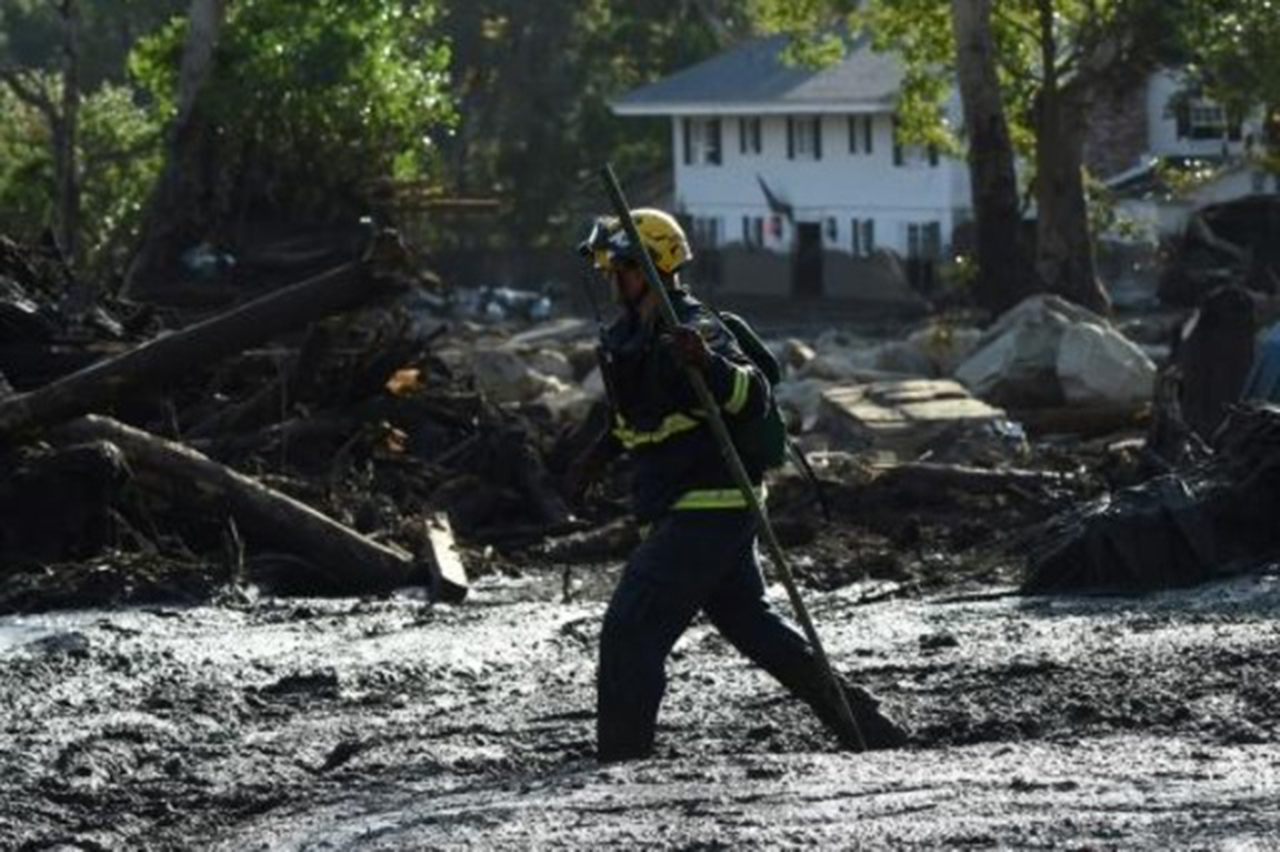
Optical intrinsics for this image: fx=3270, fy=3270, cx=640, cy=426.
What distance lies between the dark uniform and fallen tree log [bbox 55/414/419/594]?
21.1 feet

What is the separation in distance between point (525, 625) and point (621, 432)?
470 centimetres

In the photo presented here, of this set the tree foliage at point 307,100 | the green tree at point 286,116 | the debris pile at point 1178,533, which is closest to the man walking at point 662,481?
the debris pile at point 1178,533

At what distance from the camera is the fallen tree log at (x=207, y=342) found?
16812mm

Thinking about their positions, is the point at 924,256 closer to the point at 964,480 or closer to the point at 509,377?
the point at 509,377

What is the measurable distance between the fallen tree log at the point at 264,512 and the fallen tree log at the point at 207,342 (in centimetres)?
22

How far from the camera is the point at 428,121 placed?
39.1 m

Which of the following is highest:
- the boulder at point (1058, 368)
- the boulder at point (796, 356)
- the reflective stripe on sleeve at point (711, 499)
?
the reflective stripe on sleeve at point (711, 499)

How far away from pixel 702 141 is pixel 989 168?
3514 centimetres

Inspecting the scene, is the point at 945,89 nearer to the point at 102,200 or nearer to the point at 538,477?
the point at 102,200

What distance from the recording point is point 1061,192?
4703 centimetres

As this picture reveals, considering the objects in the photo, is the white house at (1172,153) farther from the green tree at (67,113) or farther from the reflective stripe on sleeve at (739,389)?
the reflective stripe on sleeve at (739,389)

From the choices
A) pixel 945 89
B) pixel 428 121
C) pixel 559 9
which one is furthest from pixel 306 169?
pixel 559 9

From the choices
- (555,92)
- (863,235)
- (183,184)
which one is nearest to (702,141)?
(555,92)

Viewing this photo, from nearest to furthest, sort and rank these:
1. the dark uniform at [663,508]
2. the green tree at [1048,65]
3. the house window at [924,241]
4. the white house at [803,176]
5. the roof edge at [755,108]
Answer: the dark uniform at [663,508]
the green tree at [1048,65]
the house window at [924,241]
the white house at [803,176]
the roof edge at [755,108]
